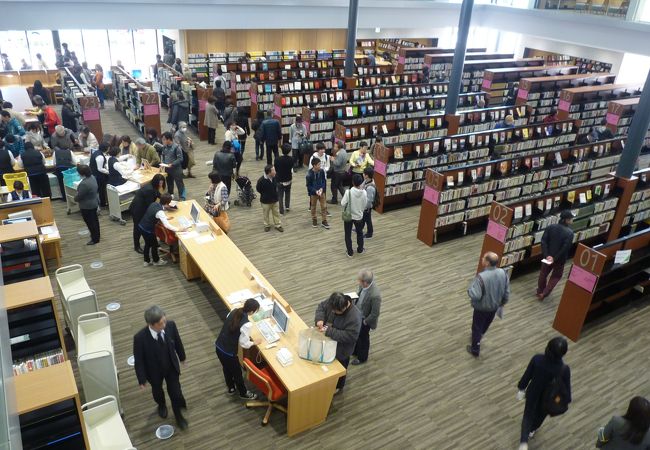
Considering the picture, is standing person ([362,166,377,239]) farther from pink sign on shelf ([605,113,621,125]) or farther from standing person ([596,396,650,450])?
pink sign on shelf ([605,113,621,125])

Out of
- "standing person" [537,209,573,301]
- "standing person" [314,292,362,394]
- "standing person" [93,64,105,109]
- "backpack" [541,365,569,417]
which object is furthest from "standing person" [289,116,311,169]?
"standing person" [93,64,105,109]

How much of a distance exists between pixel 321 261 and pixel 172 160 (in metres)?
3.87

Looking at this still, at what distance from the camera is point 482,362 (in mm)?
6805

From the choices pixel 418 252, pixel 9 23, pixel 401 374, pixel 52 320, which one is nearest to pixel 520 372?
pixel 401 374

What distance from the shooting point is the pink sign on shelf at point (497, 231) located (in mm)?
8055

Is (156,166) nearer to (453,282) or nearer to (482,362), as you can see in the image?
(453,282)

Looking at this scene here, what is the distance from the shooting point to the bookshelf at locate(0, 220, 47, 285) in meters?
6.21

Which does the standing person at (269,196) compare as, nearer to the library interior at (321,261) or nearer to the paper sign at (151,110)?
the library interior at (321,261)

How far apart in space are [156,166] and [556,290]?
8052 mm

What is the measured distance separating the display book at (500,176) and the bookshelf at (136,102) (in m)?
8.08

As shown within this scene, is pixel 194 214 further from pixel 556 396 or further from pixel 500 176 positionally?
pixel 500 176

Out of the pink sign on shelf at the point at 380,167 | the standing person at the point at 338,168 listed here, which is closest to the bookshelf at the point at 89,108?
the standing person at the point at 338,168

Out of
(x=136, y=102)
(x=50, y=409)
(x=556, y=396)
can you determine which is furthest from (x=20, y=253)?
(x=136, y=102)

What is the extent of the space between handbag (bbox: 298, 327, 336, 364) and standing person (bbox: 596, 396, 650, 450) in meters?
2.67
